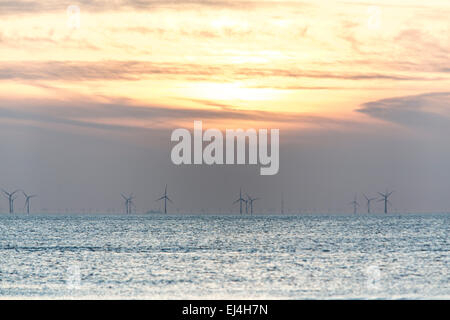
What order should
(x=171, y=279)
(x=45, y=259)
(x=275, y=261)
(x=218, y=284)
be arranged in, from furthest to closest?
(x=45, y=259) → (x=275, y=261) → (x=171, y=279) → (x=218, y=284)

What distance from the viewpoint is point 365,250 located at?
9538 centimetres

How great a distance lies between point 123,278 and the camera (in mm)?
59438

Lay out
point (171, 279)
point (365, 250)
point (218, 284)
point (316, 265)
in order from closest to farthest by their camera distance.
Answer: point (218, 284)
point (171, 279)
point (316, 265)
point (365, 250)

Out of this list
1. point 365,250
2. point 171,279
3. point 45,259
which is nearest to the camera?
point 171,279

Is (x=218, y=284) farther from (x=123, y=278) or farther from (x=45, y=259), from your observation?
(x=45, y=259)

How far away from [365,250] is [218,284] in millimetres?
44147

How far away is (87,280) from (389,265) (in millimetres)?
27807
